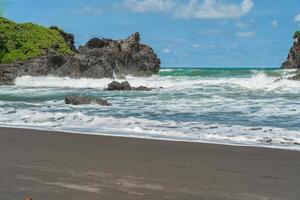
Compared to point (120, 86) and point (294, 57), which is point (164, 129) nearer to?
point (120, 86)

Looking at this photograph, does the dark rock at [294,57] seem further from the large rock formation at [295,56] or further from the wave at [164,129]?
the wave at [164,129]

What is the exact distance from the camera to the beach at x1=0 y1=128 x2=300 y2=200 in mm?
4227

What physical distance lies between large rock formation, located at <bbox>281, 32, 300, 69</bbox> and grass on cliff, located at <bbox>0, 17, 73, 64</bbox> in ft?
132

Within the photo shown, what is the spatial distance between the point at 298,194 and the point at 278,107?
1060 centimetres

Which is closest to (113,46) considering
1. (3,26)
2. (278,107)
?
(3,26)

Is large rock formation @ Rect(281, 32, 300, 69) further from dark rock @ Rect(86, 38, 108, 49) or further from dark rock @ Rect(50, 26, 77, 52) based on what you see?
dark rock @ Rect(50, 26, 77, 52)

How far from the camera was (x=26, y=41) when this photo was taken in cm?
4219

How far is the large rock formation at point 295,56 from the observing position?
73.2 meters

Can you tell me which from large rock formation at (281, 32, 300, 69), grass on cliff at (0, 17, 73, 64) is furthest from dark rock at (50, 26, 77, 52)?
large rock formation at (281, 32, 300, 69)

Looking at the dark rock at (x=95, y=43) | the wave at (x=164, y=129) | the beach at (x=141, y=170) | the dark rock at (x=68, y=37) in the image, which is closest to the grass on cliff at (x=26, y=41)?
the dark rock at (x=68, y=37)

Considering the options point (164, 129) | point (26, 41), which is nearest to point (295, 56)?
point (26, 41)

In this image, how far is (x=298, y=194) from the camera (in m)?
4.36

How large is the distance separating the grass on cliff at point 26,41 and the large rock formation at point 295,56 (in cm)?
4014

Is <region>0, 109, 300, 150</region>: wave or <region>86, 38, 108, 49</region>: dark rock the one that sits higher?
<region>86, 38, 108, 49</region>: dark rock
